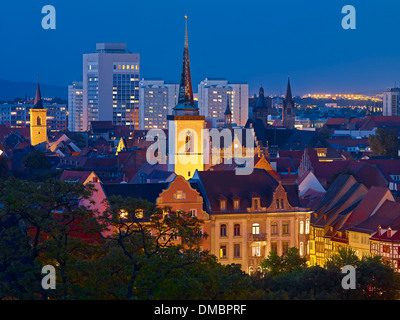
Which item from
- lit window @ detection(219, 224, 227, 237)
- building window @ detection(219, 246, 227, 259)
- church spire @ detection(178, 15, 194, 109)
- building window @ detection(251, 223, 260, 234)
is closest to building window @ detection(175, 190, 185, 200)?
lit window @ detection(219, 224, 227, 237)

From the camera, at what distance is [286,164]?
11019 centimetres

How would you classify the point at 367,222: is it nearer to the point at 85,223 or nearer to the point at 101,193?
the point at 101,193

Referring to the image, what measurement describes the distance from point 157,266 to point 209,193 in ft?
98.7

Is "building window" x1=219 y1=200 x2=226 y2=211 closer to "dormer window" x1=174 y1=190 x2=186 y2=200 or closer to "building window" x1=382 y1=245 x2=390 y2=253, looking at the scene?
"dormer window" x1=174 y1=190 x2=186 y2=200

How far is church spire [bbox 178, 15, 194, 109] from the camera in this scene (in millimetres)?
87500

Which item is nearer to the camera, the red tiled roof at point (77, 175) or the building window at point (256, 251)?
the building window at point (256, 251)

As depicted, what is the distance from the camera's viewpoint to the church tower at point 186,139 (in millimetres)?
84375

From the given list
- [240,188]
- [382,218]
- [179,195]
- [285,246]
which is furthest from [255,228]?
[382,218]

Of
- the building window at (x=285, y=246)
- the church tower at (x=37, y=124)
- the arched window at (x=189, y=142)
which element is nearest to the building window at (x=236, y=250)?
the building window at (x=285, y=246)

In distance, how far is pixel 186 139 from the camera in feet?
280

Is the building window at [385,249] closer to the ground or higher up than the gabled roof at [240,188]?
closer to the ground

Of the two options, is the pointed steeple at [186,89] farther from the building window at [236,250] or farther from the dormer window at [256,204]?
the building window at [236,250]

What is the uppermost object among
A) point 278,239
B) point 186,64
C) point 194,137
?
point 186,64
